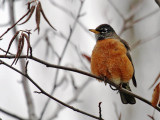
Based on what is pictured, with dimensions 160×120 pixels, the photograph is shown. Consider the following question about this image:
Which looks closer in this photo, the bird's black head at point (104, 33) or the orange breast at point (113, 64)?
the orange breast at point (113, 64)

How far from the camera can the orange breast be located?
432 centimetres

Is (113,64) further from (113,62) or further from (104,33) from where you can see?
(104,33)

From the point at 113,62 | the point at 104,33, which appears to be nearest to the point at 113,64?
the point at 113,62

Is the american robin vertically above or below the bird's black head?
below

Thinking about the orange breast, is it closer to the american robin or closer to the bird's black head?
the american robin

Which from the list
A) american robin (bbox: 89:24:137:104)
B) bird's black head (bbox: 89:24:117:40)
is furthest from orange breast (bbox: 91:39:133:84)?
bird's black head (bbox: 89:24:117:40)

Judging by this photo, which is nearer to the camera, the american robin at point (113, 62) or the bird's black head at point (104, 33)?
the american robin at point (113, 62)

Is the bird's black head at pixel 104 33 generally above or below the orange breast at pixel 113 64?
above

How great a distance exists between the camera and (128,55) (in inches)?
180

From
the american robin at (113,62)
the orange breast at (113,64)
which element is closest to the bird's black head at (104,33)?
the american robin at (113,62)

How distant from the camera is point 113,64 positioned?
4.31 m

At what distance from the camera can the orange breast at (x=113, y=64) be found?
4.32m

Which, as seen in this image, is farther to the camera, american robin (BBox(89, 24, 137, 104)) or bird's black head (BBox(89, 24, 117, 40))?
bird's black head (BBox(89, 24, 117, 40))

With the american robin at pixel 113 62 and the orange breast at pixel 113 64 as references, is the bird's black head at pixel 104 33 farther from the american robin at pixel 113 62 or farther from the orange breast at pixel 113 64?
the orange breast at pixel 113 64
